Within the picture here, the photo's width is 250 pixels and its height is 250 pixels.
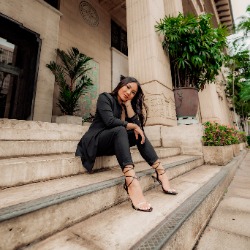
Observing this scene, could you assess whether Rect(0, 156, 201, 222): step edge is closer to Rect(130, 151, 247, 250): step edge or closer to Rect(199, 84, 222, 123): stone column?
Rect(130, 151, 247, 250): step edge

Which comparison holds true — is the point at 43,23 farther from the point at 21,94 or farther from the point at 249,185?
the point at 249,185

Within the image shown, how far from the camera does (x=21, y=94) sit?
4770 mm

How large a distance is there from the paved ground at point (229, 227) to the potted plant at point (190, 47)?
2.34 meters

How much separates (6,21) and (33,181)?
5.12 metres

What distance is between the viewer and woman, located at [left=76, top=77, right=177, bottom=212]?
1.36 m

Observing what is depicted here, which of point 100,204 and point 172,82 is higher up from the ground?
point 172,82

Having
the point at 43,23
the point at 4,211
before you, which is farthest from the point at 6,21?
the point at 4,211

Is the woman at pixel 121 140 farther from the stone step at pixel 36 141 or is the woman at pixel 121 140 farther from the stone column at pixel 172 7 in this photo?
the stone column at pixel 172 7

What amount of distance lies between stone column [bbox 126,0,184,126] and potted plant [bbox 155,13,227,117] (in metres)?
0.21

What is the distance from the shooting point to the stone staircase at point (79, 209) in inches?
32.4

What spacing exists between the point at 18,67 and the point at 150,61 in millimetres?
3757

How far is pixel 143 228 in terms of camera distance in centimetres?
98

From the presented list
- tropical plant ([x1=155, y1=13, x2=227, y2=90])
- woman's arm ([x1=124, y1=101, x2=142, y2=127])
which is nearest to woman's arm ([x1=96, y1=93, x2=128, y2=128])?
woman's arm ([x1=124, y1=101, x2=142, y2=127])

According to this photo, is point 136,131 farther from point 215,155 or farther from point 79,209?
point 215,155
